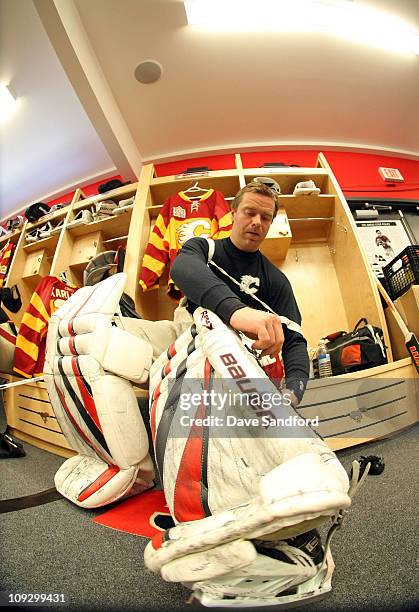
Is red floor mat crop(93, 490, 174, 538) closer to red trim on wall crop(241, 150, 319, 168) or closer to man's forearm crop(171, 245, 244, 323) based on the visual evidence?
man's forearm crop(171, 245, 244, 323)

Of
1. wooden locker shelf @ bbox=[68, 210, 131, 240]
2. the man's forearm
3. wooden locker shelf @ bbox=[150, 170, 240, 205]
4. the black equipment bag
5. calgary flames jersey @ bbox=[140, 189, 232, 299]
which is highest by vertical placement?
wooden locker shelf @ bbox=[150, 170, 240, 205]

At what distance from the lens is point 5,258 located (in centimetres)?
80

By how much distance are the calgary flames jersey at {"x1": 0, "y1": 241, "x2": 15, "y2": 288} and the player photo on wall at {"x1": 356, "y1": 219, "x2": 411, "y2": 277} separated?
1408 millimetres

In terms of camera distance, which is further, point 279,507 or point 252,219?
point 252,219

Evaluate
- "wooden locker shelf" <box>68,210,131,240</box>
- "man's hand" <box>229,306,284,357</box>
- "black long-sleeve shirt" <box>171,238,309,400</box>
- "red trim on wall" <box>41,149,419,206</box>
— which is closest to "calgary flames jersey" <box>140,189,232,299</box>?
"wooden locker shelf" <box>68,210,131,240</box>

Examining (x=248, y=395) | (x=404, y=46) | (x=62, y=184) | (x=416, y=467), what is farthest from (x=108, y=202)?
(x=416, y=467)

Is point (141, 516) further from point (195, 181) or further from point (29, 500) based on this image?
point (195, 181)

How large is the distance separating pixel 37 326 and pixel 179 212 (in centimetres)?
79

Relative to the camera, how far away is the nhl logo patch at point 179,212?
3.67 feet

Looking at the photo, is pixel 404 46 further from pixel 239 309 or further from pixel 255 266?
pixel 239 309

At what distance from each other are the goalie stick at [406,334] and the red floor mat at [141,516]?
58 centimetres

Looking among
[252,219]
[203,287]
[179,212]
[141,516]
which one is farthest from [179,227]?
[141,516]

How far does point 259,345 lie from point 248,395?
3.1 inches

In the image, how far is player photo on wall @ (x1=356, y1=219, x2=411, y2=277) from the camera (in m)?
0.83
